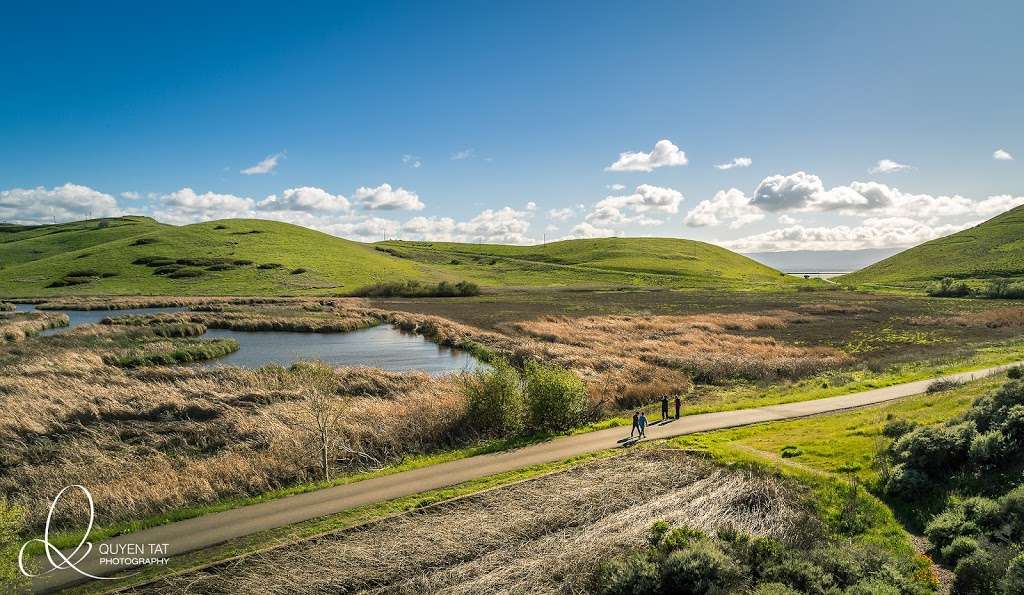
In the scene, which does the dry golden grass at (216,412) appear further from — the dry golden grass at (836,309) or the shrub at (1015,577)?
the dry golden grass at (836,309)

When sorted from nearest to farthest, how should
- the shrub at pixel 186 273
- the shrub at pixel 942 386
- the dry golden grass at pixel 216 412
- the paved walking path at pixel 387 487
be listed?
the paved walking path at pixel 387 487
the dry golden grass at pixel 216 412
the shrub at pixel 942 386
the shrub at pixel 186 273

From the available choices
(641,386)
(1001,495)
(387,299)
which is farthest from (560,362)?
(387,299)

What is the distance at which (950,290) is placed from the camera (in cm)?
12500

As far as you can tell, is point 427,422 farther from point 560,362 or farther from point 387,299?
point 387,299

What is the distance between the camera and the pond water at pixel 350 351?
53969 millimetres

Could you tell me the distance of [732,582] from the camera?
14039 mm

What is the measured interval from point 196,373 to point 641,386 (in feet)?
114

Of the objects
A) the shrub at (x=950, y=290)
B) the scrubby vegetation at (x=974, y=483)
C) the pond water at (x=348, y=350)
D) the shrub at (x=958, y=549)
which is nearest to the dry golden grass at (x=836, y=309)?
the shrub at (x=950, y=290)

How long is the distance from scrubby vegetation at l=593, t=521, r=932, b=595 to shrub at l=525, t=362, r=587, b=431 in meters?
14.5

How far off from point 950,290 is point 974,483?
5555 inches

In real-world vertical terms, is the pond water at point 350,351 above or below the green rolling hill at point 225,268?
below

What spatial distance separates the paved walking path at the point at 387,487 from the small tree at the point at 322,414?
322 cm

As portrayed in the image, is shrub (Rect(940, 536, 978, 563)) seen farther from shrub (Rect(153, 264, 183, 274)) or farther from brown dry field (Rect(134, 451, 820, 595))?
shrub (Rect(153, 264, 183, 274))

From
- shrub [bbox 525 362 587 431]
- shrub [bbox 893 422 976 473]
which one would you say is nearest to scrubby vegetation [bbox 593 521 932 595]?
shrub [bbox 893 422 976 473]
